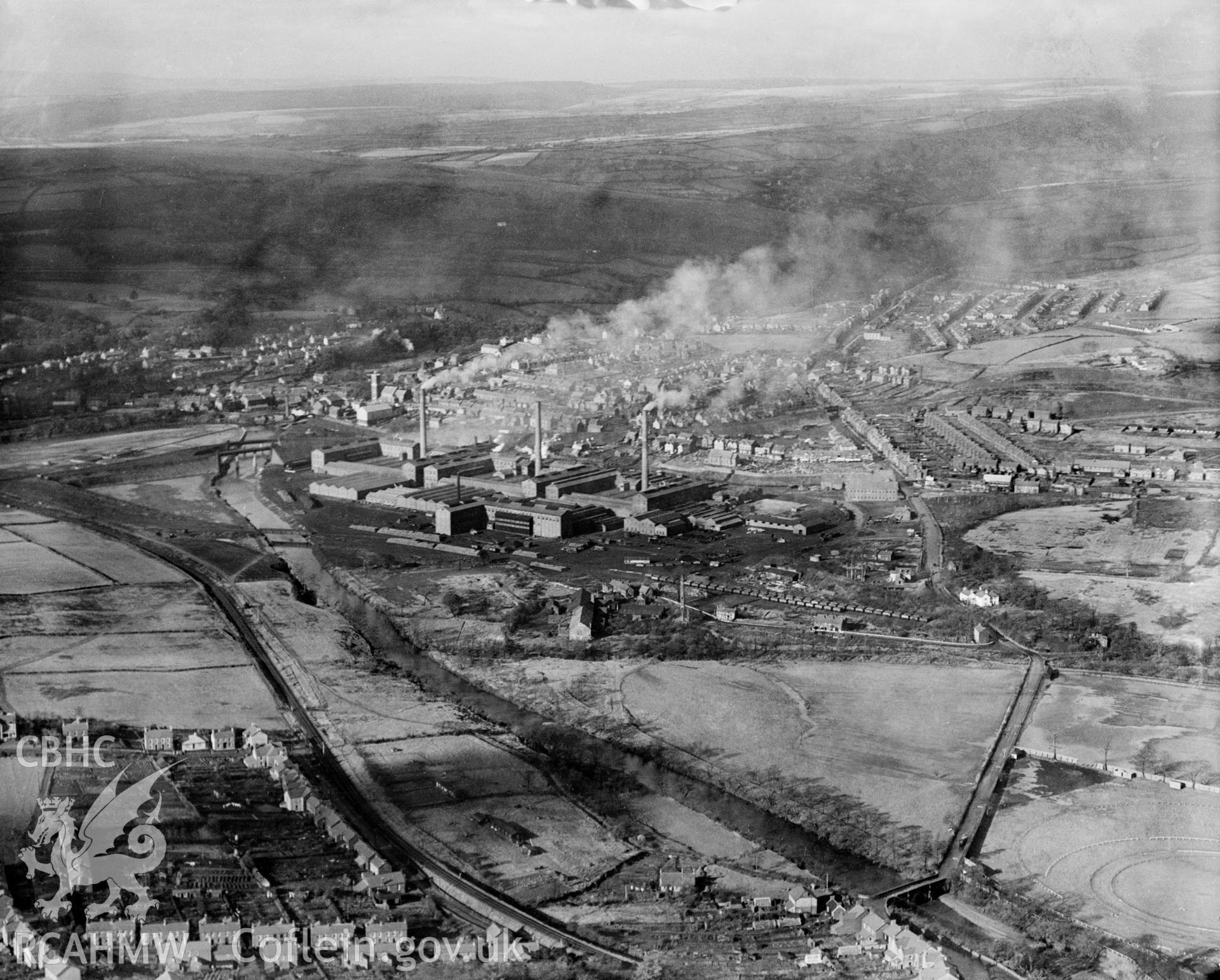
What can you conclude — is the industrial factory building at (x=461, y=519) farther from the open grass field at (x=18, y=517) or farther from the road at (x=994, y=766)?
the road at (x=994, y=766)

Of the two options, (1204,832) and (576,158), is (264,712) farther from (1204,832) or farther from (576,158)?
(576,158)

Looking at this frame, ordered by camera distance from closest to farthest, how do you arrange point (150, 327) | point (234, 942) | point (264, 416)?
point (234, 942) → point (264, 416) → point (150, 327)

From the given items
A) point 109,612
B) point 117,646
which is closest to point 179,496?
point 109,612

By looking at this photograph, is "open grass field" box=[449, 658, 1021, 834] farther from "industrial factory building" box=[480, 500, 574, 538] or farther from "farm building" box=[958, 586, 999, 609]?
"industrial factory building" box=[480, 500, 574, 538]

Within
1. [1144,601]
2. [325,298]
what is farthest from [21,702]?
[325,298]

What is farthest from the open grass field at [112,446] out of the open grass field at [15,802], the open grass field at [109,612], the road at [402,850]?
the open grass field at [15,802]

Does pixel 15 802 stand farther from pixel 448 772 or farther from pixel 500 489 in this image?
pixel 500 489

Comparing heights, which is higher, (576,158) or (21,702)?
(576,158)
